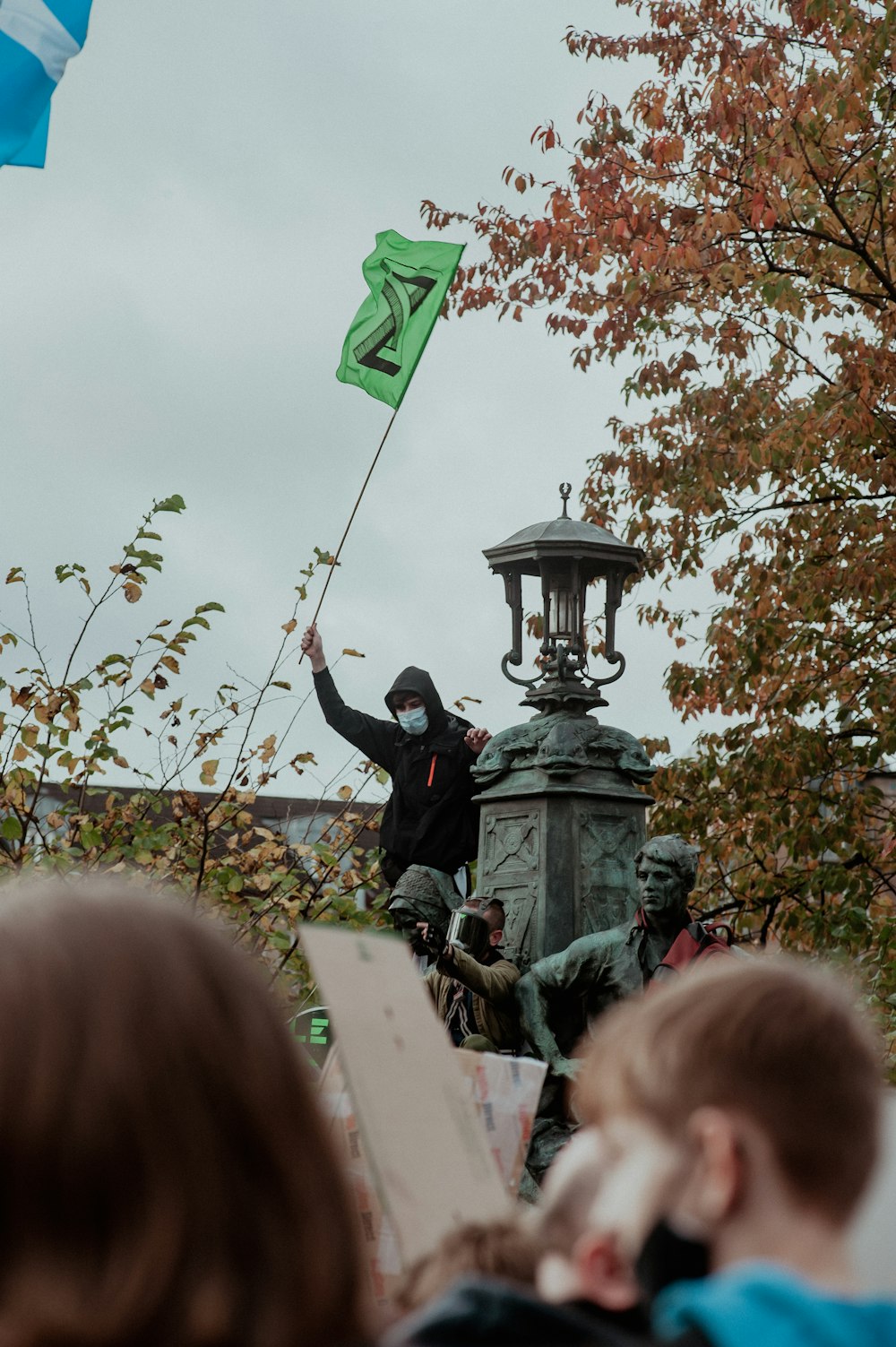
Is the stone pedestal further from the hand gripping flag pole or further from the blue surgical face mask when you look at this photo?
the hand gripping flag pole

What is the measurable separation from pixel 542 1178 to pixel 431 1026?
17.5ft

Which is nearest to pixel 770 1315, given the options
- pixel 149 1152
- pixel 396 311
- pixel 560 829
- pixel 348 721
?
pixel 149 1152

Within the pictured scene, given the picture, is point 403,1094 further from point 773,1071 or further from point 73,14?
point 73,14

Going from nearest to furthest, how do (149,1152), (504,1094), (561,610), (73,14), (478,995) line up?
(149,1152)
(504,1094)
(73,14)
(478,995)
(561,610)

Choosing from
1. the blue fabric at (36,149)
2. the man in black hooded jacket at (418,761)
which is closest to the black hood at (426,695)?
the man in black hooded jacket at (418,761)

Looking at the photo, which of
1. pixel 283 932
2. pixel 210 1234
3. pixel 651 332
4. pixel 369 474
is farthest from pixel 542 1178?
pixel 651 332

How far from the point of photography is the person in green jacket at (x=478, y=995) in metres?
6.93

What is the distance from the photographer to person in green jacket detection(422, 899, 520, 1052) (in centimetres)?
693

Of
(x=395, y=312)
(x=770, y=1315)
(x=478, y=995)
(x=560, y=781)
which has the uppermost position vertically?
(x=395, y=312)

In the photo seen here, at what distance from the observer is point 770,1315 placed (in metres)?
1.32

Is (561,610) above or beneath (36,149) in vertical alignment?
beneath

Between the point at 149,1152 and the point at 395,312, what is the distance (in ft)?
29.4

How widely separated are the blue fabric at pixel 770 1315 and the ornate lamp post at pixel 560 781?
6744 millimetres

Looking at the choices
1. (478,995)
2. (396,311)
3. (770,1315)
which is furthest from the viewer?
(396,311)
